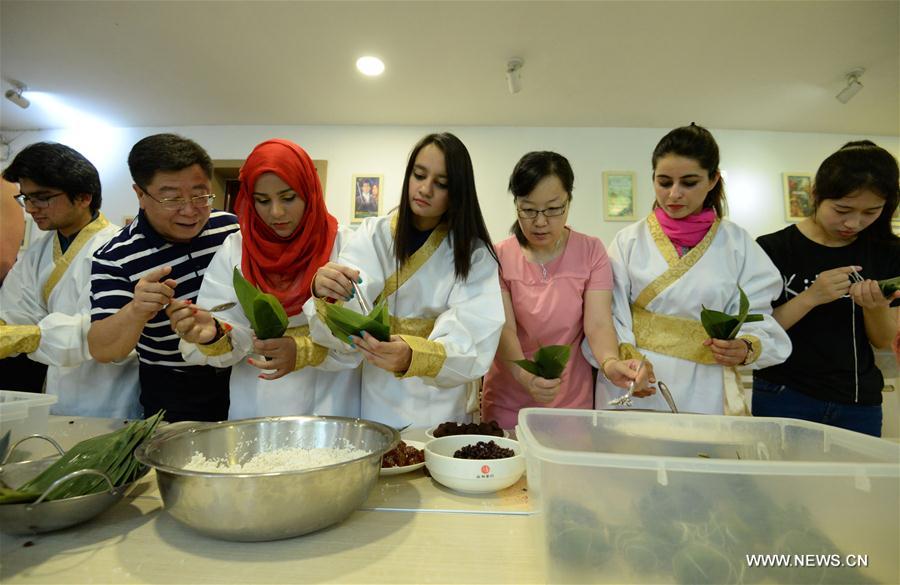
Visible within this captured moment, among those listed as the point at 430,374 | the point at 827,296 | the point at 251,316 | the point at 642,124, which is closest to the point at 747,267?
the point at 827,296

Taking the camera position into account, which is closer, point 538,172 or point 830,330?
point 538,172

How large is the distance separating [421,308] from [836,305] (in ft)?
5.23

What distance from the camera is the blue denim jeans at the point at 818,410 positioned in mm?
1717

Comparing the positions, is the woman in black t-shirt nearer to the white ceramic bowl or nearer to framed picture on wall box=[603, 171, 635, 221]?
the white ceramic bowl

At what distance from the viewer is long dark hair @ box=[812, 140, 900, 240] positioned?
5.08 ft

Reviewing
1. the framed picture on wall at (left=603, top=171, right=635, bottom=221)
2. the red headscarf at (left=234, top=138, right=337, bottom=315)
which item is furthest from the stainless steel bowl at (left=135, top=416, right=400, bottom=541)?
the framed picture on wall at (left=603, top=171, right=635, bottom=221)

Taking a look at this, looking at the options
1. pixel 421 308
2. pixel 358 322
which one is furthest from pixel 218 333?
pixel 421 308

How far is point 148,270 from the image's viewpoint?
1639 mm

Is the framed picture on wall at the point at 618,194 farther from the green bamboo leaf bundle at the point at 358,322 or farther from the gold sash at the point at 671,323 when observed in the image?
the green bamboo leaf bundle at the point at 358,322

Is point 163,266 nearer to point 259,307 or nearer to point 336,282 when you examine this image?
point 259,307

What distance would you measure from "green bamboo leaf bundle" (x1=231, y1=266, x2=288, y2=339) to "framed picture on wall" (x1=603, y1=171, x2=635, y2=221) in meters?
3.69

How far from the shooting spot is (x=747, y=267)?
5.60 ft

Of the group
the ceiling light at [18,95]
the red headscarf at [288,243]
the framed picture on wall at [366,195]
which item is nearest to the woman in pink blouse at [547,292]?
the red headscarf at [288,243]

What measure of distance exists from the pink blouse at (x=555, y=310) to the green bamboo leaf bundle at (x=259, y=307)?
89cm
